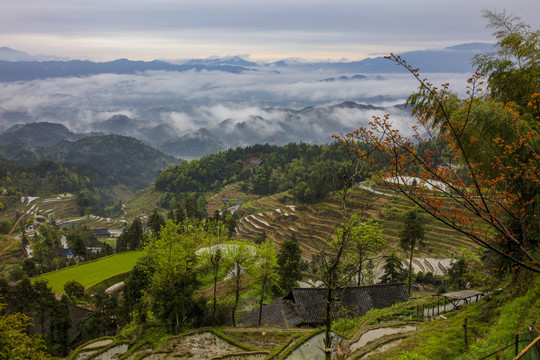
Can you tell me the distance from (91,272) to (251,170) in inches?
3107

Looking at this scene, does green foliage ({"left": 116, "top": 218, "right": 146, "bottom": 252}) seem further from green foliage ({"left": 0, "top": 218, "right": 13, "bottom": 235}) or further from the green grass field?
green foliage ({"left": 0, "top": 218, "right": 13, "bottom": 235})

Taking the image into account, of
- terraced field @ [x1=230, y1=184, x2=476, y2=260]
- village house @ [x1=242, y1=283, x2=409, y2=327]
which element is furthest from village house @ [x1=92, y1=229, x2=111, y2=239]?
village house @ [x1=242, y1=283, x2=409, y2=327]

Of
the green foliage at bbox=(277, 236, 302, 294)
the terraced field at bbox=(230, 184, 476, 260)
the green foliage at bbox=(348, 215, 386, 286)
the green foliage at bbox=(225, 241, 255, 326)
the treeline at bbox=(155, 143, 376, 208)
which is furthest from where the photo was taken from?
the treeline at bbox=(155, 143, 376, 208)

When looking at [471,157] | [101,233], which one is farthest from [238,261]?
[101,233]

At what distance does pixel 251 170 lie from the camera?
110 meters

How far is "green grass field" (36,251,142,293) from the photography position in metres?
30.2

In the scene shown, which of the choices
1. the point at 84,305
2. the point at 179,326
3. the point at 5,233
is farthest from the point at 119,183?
the point at 179,326

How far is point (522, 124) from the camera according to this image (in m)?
7.21

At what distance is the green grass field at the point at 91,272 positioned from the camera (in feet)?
99.2

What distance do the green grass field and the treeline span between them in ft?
170

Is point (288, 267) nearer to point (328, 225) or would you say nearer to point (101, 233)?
point (328, 225)

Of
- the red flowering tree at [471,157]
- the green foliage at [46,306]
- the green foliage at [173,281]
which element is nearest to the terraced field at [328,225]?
the green foliage at [173,281]

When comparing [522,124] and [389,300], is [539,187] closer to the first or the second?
[522,124]

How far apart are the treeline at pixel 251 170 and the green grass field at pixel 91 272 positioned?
→ 51.9 meters
